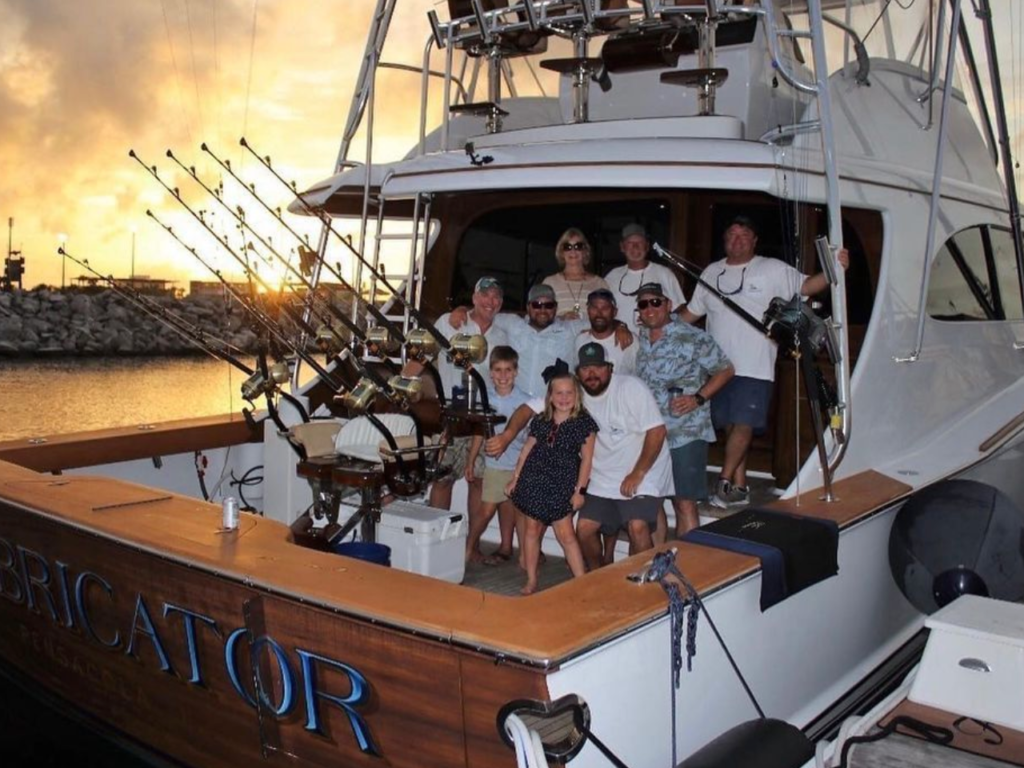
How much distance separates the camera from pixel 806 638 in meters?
3.71

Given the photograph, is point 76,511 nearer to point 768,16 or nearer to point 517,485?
point 517,485

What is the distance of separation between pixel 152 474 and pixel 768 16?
4006 mm

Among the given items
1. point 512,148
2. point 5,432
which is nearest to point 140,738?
point 512,148

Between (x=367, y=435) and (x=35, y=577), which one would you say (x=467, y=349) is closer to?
(x=367, y=435)

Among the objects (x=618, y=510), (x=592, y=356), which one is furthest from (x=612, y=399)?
(x=618, y=510)

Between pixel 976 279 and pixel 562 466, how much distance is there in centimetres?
314

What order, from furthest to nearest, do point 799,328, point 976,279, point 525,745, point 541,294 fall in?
point 976,279 < point 541,294 < point 799,328 < point 525,745

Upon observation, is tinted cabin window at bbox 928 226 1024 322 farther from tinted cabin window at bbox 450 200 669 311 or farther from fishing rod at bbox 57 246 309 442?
fishing rod at bbox 57 246 309 442

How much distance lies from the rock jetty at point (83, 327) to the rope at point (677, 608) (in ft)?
105

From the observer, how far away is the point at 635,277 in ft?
17.6

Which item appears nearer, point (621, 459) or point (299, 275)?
point (621, 459)

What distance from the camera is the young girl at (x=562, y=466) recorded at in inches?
162

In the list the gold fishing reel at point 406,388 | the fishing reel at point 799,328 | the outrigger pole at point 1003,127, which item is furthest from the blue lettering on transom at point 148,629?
the outrigger pole at point 1003,127

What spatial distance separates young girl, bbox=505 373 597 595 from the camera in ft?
13.5
